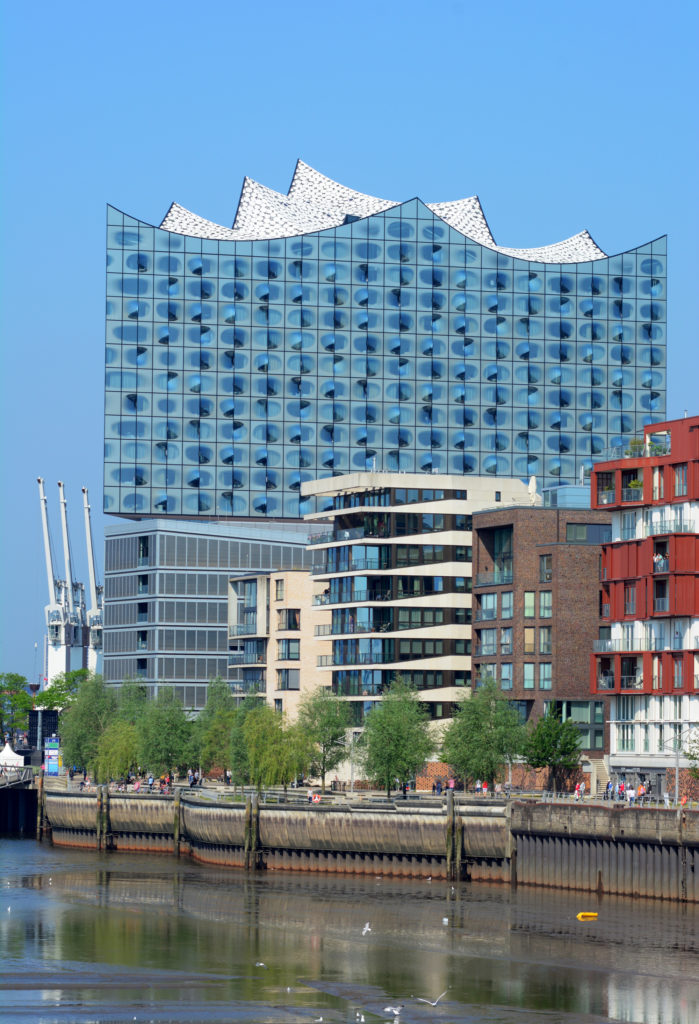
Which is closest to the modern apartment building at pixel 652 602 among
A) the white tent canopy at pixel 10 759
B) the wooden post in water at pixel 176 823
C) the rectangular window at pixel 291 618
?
the wooden post in water at pixel 176 823

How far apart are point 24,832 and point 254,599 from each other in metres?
Answer: 27.4

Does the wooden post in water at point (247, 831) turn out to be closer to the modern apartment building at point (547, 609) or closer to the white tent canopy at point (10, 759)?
the modern apartment building at point (547, 609)

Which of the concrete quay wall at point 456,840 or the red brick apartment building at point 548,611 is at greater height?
the red brick apartment building at point 548,611

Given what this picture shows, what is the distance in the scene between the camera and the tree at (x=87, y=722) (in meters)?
172

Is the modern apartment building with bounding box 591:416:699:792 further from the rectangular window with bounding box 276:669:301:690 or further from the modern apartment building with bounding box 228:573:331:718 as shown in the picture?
the rectangular window with bounding box 276:669:301:690

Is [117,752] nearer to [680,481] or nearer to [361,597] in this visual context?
[361,597]

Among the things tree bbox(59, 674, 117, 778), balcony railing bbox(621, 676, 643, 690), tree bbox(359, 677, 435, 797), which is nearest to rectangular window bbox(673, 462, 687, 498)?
balcony railing bbox(621, 676, 643, 690)

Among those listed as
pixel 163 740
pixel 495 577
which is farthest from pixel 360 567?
pixel 163 740

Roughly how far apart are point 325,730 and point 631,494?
2973cm

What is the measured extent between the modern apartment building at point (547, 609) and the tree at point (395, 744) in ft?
30.3

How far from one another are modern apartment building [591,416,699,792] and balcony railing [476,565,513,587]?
1266cm

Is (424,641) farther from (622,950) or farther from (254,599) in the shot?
(622,950)

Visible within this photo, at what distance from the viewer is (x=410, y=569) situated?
479ft

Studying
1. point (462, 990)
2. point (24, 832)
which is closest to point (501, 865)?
Result: point (462, 990)
